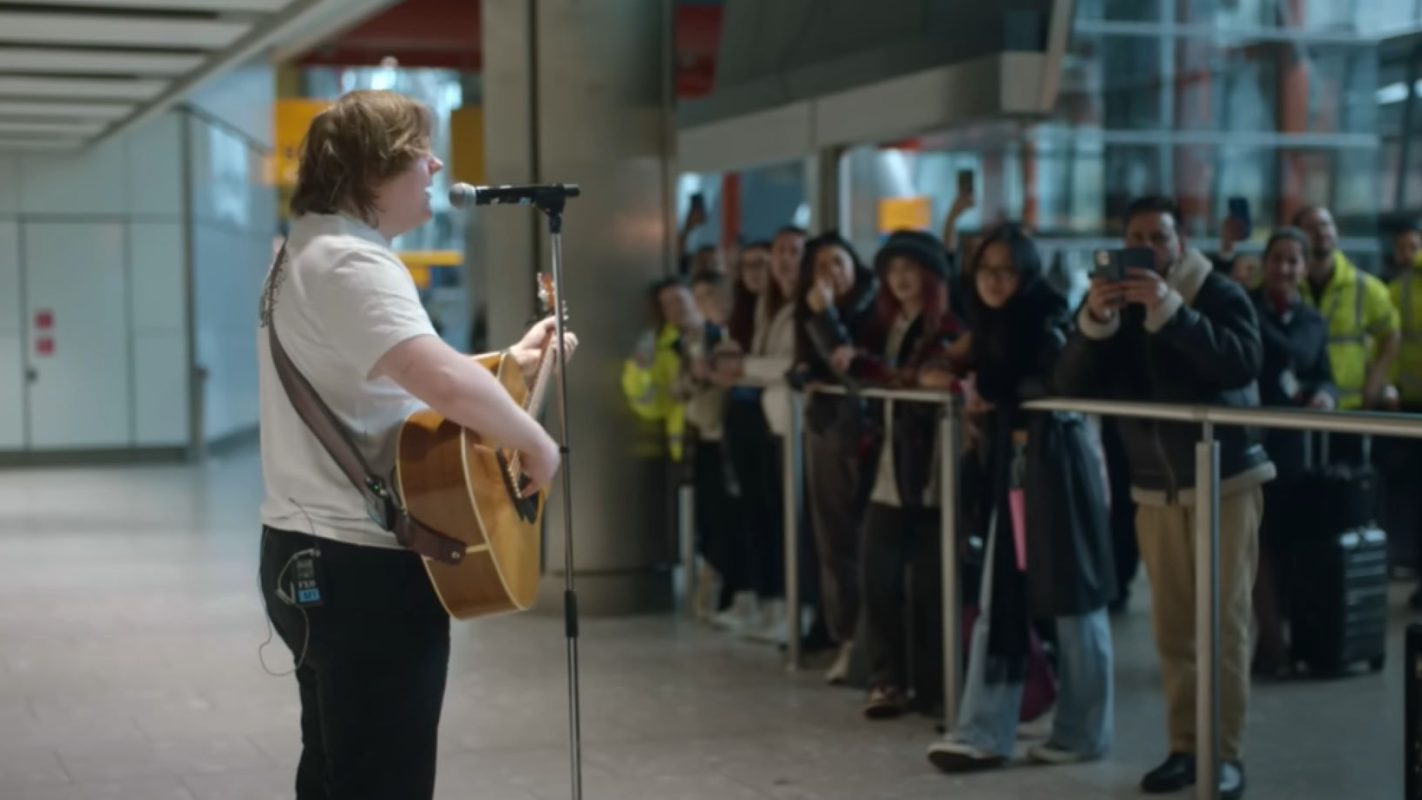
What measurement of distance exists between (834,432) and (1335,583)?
2004mm

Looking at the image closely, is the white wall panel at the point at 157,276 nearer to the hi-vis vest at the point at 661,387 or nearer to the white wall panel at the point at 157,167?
the white wall panel at the point at 157,167

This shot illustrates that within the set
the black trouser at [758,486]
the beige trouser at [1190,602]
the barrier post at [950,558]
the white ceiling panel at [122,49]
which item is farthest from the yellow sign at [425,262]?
the beige trouser at [1190,602]

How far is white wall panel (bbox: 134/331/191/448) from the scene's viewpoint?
21.7m

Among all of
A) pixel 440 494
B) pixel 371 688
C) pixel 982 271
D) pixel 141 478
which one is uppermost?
pixel 982 271

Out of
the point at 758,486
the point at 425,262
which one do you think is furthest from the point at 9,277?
the point at 425,262

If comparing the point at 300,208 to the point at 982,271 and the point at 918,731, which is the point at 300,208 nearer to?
the point at 982,271

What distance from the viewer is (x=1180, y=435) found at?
18.2ft

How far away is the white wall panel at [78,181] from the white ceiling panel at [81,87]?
474 centimetres

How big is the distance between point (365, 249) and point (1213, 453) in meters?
2.68

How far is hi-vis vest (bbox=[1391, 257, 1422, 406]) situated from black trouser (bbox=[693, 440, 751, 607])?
3.56 m

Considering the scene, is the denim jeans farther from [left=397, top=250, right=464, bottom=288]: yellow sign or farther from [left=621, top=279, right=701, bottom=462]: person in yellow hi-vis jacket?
[left=397, top=250, right=464, bottom=288]: yellow sign

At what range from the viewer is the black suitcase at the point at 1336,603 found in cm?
748

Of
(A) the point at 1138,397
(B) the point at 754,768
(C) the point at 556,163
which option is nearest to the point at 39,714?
(B) the point at 754,768

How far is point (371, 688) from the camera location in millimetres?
3400
